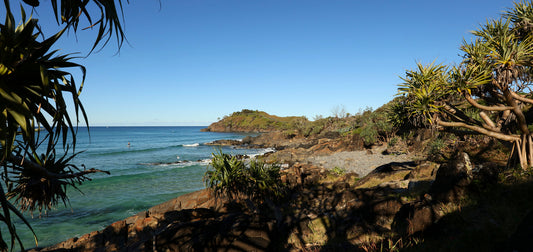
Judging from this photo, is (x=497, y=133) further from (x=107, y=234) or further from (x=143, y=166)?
(x=143, y=166)

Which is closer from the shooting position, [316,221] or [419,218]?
[419,218]

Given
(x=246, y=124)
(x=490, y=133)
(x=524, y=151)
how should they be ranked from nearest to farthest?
(x=524, y=151) < (x=490, y=133) < (x=246, y=124)

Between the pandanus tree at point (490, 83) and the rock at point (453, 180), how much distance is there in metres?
2.38

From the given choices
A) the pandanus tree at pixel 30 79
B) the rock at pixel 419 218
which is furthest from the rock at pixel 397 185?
the pandanus tree at pixel 30 79

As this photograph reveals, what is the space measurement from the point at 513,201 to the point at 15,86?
11.4 metres

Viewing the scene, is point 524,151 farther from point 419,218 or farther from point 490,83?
point 419,218

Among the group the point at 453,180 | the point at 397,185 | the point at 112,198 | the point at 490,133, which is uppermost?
the point at 490,133

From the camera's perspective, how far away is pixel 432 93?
35.0ft

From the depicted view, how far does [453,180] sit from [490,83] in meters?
5.05

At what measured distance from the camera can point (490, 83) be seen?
9.96 metres

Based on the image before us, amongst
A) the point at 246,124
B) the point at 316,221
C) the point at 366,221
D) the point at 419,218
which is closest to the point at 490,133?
the point at 419,218

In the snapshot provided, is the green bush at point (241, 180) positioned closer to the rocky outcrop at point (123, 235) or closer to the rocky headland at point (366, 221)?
the rocky headland at point (366, 221)

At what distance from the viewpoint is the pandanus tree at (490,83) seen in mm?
9367

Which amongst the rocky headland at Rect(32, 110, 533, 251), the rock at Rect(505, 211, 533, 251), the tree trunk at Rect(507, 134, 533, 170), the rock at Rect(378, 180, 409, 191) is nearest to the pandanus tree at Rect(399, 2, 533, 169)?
the tree trunk at Rect(507, 134, 533, 170)
